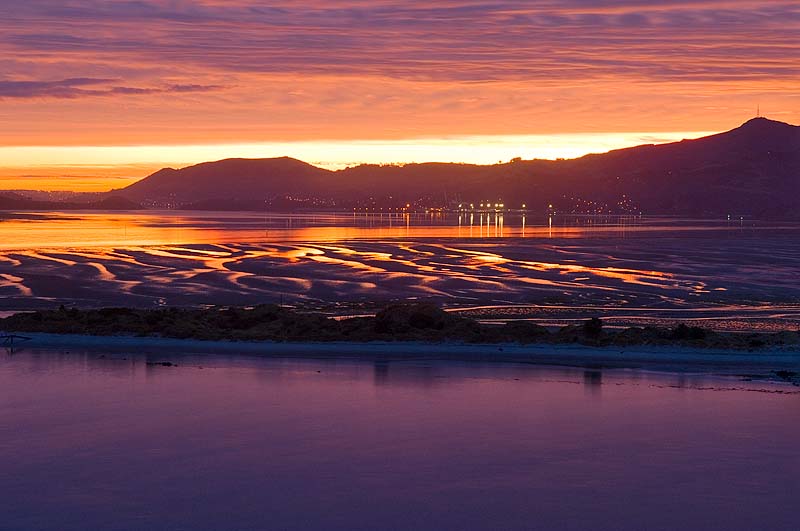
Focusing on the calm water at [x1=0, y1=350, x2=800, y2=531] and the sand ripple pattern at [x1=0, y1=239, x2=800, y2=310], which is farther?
the sand ripple pattern at [x1=0, y1=239, x2=800, y2=310]

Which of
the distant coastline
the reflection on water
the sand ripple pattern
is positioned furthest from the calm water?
the reflection on water

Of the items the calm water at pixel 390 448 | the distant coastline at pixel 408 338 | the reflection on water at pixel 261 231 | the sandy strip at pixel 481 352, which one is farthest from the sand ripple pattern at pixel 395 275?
the calm water at pixel 390 448

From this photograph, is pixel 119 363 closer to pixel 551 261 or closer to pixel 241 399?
pixel 241 399

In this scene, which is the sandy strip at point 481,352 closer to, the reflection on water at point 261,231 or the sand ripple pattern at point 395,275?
the sand ripple pattern at point 395,275

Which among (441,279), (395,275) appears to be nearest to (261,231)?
(395,275)

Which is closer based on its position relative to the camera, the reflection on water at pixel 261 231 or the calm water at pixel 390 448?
the calm water at pixel 390 448

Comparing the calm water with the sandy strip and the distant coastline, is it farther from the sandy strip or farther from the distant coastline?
the distant coastline
